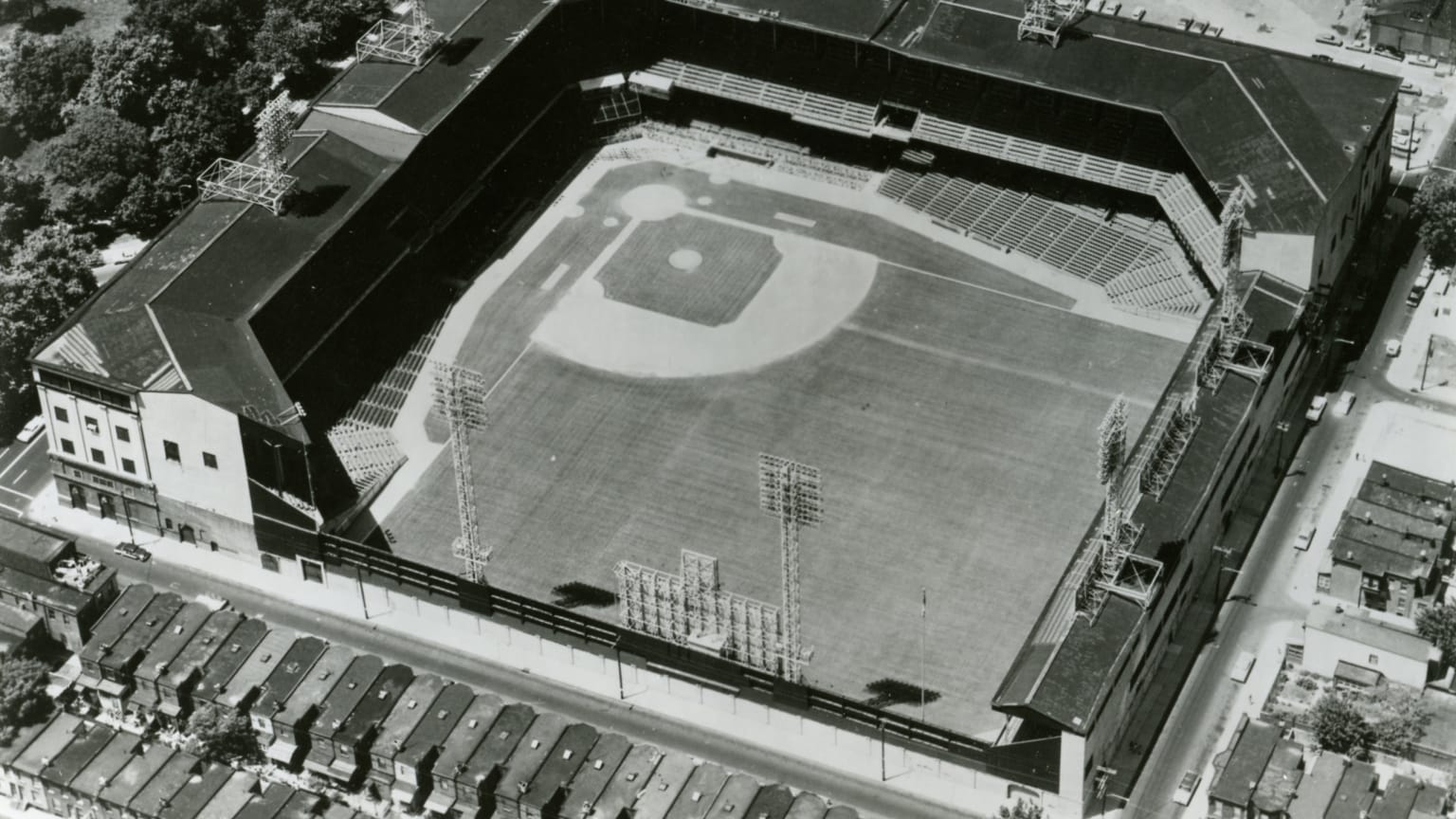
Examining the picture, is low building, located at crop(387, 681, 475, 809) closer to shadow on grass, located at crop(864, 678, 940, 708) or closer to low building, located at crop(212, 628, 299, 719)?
→ low building, located at crop(212, 628, 299, 719)

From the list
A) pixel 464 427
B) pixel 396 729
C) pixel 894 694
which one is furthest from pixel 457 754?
pixel 894 694

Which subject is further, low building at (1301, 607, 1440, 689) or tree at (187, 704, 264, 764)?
low building at (1301, 607, 1440, 689)

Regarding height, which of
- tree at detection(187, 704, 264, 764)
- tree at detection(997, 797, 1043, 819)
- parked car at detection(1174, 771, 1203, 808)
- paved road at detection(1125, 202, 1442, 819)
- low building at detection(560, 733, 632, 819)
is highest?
paved road at detection(1125, 202, 1442, 819)

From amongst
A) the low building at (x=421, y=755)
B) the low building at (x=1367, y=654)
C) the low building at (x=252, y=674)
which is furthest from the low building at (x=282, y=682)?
the low building at (x=1367, y=654)

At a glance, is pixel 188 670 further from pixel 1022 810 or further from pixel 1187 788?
pixel 1187 788

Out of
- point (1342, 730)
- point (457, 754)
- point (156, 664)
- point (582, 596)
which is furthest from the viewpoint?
point (582, 596)

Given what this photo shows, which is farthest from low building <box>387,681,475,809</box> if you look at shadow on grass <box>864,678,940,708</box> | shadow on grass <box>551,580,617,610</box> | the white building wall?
shadow on grass <box>864,678,940,708</box>

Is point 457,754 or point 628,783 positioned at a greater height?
point 628,783
